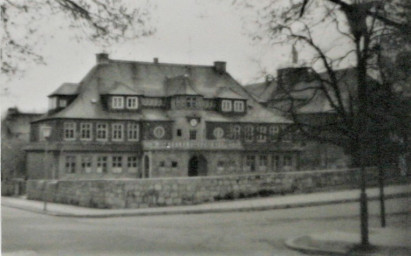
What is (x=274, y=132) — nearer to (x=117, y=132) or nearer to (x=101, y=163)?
(x=117, y=132)

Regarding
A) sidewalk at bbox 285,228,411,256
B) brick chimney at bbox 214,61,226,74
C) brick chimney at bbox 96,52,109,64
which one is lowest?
sidewalk at bbox 285,228,411,256

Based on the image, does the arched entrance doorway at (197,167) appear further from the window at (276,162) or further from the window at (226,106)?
the window at (226,106)

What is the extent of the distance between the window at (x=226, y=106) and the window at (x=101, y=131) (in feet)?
2.89

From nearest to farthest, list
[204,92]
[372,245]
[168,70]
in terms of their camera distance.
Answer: [372,245] < [168,70] < [204,92]

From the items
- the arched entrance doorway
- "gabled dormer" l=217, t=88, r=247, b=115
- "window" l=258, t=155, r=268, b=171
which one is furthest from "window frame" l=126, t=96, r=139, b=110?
the arched entrance doorway

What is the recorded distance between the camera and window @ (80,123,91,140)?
4536mm

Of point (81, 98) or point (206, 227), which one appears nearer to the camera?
point (81, 98)

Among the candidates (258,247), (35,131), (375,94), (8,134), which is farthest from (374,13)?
(8,134)

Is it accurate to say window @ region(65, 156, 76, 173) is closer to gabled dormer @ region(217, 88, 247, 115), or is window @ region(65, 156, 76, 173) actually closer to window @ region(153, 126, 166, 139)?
window @ region(153, 126, 166, 139)

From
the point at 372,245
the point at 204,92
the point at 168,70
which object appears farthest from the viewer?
the point at 204,92

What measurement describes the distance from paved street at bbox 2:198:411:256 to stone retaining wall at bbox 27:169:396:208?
0.73ft

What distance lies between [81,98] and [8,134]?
1064 mm

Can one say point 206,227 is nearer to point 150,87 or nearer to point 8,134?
point 150,87

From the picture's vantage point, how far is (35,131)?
4.54 metres
